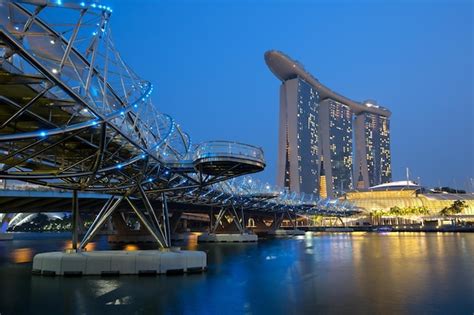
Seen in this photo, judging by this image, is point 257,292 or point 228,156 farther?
point 228,156

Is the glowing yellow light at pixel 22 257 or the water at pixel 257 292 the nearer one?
the water at pixel 257 292

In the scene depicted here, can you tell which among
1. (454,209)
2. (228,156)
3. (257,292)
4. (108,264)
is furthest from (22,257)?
(454,209)

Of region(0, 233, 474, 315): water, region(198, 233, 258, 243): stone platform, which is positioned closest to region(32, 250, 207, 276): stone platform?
region(0, 233, 474, 315): water

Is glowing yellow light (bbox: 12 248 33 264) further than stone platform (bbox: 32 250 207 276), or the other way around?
glowing yellow light (bbox: 12 248 33 264)

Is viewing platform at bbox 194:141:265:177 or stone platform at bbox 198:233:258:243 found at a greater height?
viewing platform at bbox 194:141:265:177

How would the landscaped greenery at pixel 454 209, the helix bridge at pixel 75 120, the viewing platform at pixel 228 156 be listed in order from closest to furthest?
the helix bridge at pixel 75 120, the viewing platform at pixel 228 156, the landscaped greenery at pixel 454 209

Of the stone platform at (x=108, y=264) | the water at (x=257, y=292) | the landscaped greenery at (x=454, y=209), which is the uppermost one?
the landscaped greenery at (x=454, y=209)

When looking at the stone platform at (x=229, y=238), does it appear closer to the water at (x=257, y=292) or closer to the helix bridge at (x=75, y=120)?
the helix bridge at (x=75, y=120)

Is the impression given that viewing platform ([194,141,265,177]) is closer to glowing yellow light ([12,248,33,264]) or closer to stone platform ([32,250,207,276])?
stone platform ([32,250,207,276])

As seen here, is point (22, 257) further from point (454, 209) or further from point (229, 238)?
point (454, 209)

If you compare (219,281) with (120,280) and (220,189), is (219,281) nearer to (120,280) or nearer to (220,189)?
(120,280)

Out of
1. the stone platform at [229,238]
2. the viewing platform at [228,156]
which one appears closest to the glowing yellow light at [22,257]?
the viewing platform at [228,156]

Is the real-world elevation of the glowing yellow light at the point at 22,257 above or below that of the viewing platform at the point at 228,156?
below

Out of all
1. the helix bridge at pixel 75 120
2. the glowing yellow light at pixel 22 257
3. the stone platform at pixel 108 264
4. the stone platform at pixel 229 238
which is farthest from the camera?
the stone platform at pixel 229 238
